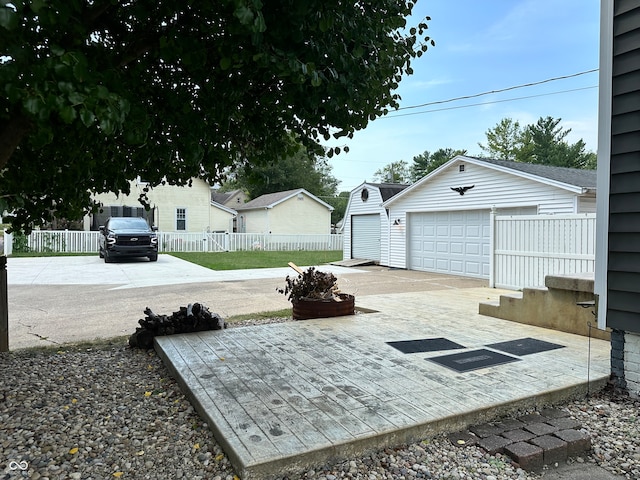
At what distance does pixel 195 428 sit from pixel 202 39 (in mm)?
2381

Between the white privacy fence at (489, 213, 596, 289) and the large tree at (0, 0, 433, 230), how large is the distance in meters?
5.34

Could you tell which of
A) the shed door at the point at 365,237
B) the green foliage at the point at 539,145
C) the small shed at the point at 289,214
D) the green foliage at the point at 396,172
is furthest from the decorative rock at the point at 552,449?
the green foliage at the point at 396,172

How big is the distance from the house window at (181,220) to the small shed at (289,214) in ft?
17.6

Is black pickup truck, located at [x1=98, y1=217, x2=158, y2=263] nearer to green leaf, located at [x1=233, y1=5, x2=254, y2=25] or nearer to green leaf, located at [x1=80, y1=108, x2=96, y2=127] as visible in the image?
green leaf, located at [x1=80, y1=108, x2=96, y2=127]

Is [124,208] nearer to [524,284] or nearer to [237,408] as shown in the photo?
[524,284]

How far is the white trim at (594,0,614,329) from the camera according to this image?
10.5ft

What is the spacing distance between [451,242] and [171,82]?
33.7 feet

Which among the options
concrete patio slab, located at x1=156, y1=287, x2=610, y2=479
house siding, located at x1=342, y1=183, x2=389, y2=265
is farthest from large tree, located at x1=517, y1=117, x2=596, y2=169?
concrete patio slab, located at x1=156, y1=287, x2=610, y2=479

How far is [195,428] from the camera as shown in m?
2.70

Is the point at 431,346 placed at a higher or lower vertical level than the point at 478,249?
lower

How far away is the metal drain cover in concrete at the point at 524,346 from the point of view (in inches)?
162

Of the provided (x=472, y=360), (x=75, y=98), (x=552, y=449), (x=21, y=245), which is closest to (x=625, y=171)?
(x=472, y=360)

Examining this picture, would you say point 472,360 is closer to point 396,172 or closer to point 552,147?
point 552,147

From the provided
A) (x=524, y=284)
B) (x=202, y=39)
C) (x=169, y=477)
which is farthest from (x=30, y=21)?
(x=524, y=284)
